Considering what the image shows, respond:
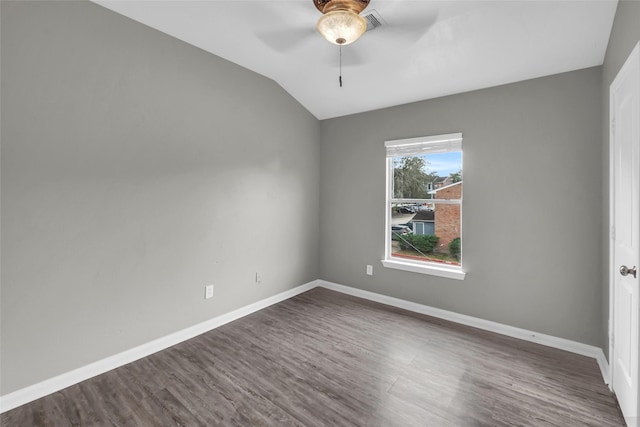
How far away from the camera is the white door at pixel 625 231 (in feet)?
5.12

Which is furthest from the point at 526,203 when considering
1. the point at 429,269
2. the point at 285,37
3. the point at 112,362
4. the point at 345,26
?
the point at 112,362

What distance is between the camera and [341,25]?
1891 mm

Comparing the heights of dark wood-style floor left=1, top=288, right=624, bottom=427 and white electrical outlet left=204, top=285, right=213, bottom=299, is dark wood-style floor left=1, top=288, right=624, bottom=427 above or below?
below

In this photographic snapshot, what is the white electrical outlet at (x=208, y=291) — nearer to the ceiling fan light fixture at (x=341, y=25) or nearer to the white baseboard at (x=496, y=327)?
the white baseboard at (x=496, y=327)

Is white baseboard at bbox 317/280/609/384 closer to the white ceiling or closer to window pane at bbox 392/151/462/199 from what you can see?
window pane at bbox 392/151/462/199

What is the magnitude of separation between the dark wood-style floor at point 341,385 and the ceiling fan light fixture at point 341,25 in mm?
2451

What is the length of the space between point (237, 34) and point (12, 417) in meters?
3.18

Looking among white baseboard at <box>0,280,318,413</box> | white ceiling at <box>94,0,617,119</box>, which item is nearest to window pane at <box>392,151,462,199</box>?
white ceiling at <box>94,0,617,119</box>

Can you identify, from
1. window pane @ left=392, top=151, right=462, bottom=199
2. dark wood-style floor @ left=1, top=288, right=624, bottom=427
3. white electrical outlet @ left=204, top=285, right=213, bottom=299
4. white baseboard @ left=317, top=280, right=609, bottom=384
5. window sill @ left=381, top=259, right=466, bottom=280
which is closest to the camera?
dark wood-style floor @ left=1, top=288, right=624, bottom=427

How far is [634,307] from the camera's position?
5.16ft

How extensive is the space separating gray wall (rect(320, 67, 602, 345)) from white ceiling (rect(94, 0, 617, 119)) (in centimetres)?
26

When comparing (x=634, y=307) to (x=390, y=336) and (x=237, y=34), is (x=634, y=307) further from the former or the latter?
(x=237, y=34)

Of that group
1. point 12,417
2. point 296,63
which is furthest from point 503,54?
point 12,417

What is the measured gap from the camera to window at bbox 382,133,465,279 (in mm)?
3252
